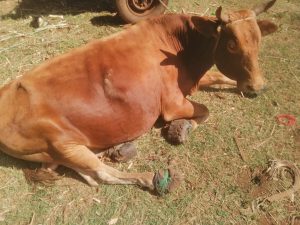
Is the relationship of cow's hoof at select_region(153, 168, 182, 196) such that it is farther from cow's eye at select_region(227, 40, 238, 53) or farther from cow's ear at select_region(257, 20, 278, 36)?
cow's ear at select_region(257, 20, 278, 36)

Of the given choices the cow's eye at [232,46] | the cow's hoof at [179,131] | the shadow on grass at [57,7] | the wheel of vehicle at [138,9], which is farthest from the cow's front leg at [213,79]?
the shadow on grass at [57,7]

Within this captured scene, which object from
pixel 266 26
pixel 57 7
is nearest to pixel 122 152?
pixel 266 26

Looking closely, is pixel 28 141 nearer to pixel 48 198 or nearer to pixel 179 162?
pixel 48 198

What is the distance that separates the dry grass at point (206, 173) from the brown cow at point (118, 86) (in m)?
0.23

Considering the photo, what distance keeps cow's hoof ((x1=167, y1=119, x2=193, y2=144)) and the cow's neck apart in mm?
420

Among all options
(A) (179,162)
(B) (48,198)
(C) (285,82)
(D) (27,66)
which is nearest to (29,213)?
(B) (48,198)

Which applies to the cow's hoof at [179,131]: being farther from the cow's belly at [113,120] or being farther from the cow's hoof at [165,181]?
the cow's hoof at [165,181]

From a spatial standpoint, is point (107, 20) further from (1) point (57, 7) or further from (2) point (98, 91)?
(2) point (98, 91)

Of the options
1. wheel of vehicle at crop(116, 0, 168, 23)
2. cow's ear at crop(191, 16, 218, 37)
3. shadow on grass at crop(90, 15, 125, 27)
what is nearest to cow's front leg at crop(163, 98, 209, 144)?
cow's ear at crop(191, 16, 218, 37)

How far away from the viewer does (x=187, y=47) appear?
485cm

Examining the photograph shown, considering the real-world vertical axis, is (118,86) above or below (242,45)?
below

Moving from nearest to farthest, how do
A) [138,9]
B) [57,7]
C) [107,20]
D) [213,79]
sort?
[213,79] → [138,9] → [107,20] → [57,7]

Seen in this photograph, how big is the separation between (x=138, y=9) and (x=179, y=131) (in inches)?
107

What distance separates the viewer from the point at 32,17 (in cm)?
732
